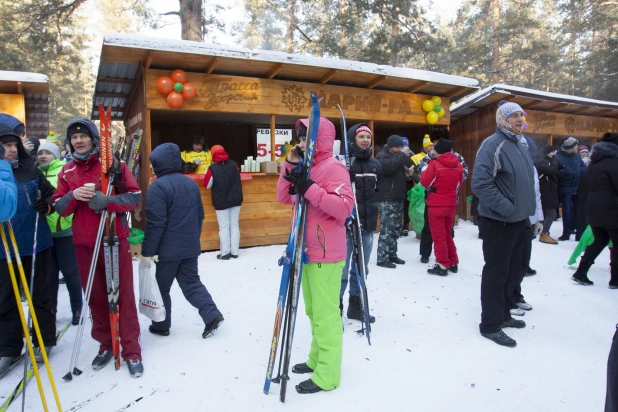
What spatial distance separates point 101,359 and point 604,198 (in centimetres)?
534

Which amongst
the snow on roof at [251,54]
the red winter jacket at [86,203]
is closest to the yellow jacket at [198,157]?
the snow on roof at [251,54]

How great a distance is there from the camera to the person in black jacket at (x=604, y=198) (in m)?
4.78

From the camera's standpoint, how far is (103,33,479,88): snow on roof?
19.0ft

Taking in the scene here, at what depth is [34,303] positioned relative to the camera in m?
3.28

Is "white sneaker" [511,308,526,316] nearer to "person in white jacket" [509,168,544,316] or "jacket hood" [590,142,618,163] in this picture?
"person in white jacket" [509,168,544,316]

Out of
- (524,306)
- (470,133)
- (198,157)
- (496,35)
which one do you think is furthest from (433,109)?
(496,35)

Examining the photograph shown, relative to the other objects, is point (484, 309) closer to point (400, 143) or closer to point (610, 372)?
point (610, 372)

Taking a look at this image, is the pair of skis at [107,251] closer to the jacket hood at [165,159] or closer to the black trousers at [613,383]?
the jacket hood at [165,159]

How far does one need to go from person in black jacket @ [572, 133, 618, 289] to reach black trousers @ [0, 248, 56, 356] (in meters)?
5.65

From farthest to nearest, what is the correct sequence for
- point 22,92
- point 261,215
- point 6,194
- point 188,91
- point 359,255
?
point 22,92 → point 261,215 → point 188,91 → point 359,255 → point 6,194

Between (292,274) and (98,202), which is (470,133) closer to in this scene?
(292,274)

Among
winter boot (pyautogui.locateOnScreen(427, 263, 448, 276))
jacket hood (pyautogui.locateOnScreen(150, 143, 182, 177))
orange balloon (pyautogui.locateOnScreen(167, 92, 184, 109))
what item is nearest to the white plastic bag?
jacket hood (pyautogui.locateOnScreen(150, 143, 182, 177))

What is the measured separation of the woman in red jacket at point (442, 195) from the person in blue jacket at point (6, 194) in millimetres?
4653

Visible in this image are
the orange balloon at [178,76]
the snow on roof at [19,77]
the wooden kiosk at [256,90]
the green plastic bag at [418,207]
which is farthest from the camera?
the green plastic bag at [418,207]
